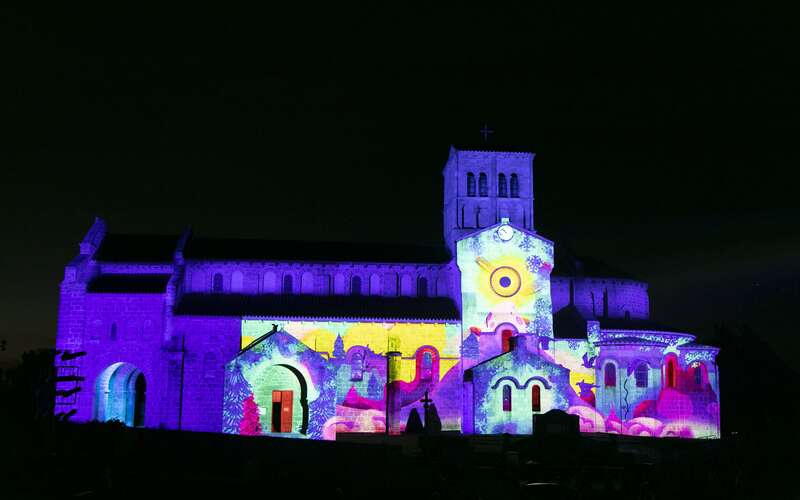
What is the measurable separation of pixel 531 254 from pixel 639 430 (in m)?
11.8

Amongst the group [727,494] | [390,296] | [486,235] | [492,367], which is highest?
[486,235]

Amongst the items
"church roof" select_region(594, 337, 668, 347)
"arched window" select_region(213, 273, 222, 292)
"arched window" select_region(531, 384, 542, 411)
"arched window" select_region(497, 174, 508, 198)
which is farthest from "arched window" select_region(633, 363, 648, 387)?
"arched window" select_region(213, 273, 222, 292)

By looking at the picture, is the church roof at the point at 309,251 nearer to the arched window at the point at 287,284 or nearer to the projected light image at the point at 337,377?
the arched window at the point at 287,284

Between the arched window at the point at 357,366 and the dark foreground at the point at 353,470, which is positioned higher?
the arched window at the point at 357,366

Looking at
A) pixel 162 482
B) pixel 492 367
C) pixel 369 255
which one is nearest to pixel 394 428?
pixel 492 367

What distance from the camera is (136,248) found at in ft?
181

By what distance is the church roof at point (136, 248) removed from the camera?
178 ft

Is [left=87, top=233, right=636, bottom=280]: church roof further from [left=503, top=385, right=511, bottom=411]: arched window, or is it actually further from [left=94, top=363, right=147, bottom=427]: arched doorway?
[left=503, top=385, right=511, bottom=411]: arched window

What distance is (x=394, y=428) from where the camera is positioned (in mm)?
49250

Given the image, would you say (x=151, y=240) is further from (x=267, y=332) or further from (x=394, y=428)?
(x=394, y=428)

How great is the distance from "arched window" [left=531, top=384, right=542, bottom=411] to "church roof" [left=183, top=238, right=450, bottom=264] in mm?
10982

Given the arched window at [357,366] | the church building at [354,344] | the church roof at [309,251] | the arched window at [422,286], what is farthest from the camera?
the arched window at [422,286]

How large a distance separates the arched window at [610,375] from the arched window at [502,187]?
42.4 ft

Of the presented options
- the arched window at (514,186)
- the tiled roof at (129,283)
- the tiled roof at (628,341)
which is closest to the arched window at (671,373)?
the tiled roof at (628,341)
